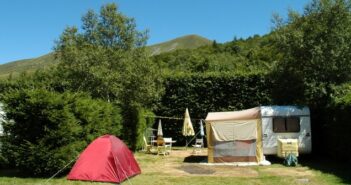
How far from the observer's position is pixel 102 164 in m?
12.4

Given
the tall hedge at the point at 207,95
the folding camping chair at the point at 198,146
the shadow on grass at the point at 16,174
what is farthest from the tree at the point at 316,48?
the shadow on grass at the point at 16,174

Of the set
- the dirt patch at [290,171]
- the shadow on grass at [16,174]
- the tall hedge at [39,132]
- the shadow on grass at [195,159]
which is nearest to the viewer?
the tall hedge at [39,132]

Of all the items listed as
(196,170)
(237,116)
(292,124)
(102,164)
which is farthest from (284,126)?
(102,164)

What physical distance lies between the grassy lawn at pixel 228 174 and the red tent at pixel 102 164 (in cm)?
25

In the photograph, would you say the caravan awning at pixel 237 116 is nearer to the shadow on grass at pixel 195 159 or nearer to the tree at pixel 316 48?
the shadow on grass at pixel 195 159

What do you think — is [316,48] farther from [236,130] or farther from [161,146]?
[161,146]

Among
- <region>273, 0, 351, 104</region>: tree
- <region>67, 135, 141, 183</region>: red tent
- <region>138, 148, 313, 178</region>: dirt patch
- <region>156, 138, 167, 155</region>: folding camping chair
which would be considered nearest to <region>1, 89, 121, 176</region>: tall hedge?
<region>67, 135, 141, 183</region>: red tent

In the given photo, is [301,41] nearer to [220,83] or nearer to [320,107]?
[320,107]

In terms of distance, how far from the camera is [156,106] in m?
24.1

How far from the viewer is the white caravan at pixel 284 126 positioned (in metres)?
16.9

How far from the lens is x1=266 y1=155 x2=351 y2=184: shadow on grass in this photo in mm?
13297

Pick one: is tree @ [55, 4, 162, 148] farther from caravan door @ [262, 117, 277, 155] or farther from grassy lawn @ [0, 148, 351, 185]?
caravan door @ [262, 117, 277, 155]

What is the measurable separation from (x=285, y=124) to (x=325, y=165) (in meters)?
2.26

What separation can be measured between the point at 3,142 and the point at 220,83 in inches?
517
